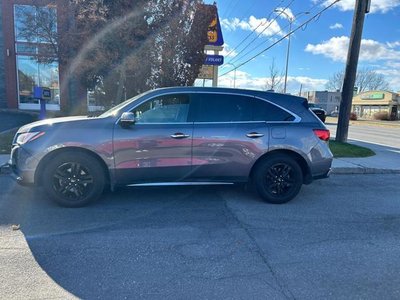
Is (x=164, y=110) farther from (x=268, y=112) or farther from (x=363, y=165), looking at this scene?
(x=363, y=165)

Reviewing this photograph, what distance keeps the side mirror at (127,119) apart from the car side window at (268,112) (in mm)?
1914

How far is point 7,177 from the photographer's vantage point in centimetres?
646

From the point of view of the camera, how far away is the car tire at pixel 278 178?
517 centimetres

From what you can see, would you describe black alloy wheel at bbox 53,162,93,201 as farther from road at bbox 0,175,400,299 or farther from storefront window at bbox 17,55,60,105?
storefront window at bbox 17,55,60,105

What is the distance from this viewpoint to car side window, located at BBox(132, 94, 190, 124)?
15.9 feet

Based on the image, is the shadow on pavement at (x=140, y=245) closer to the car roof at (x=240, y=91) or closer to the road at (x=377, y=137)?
the car roof at (x=240, y=91)

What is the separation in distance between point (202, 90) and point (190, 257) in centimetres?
267

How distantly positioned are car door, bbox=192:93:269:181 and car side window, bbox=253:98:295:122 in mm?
82

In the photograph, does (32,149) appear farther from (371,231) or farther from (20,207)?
(371,231)

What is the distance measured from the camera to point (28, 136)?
4.62 meters

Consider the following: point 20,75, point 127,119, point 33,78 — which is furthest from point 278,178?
point 20,75

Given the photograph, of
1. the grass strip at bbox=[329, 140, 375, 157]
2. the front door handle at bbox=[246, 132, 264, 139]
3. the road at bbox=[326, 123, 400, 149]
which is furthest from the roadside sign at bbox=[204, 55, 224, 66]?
the front door handle at bbox=[246, 132, 264, 139]

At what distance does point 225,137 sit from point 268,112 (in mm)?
867

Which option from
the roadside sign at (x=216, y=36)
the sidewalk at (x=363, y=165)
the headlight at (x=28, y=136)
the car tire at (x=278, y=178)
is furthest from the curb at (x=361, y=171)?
the roadside sign at (x=216, y=36)
